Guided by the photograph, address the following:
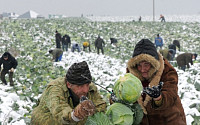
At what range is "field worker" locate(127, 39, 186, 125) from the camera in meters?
2.87

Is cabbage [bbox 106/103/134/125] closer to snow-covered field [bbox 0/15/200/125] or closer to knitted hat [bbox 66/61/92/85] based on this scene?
knitted hat [bbox 66/61/92/85]

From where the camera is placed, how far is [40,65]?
12.1m

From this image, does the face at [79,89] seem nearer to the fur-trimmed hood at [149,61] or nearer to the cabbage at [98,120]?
the cabbage at [98,120]

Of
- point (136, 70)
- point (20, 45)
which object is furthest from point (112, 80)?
point (20, 45)

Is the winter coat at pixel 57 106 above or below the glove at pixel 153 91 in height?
below

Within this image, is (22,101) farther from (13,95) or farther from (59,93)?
(59,93)

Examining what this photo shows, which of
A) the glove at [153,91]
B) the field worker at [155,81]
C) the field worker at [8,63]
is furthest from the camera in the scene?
the field worker at [8,63]

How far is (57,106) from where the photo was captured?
8.25ft

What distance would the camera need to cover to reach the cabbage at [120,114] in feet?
8.02

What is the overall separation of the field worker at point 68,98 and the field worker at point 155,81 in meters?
0.55

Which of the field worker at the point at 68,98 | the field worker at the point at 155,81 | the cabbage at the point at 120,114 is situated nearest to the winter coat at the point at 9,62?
the field worker at the point at 68,98

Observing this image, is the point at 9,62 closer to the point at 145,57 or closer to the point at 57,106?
the point at 57,106

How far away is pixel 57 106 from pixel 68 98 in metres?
0.25

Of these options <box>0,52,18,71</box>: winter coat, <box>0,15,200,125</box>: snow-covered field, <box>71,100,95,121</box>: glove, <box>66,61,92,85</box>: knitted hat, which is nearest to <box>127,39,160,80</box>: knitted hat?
<box>66,61,92,85</box>: knitted hat
